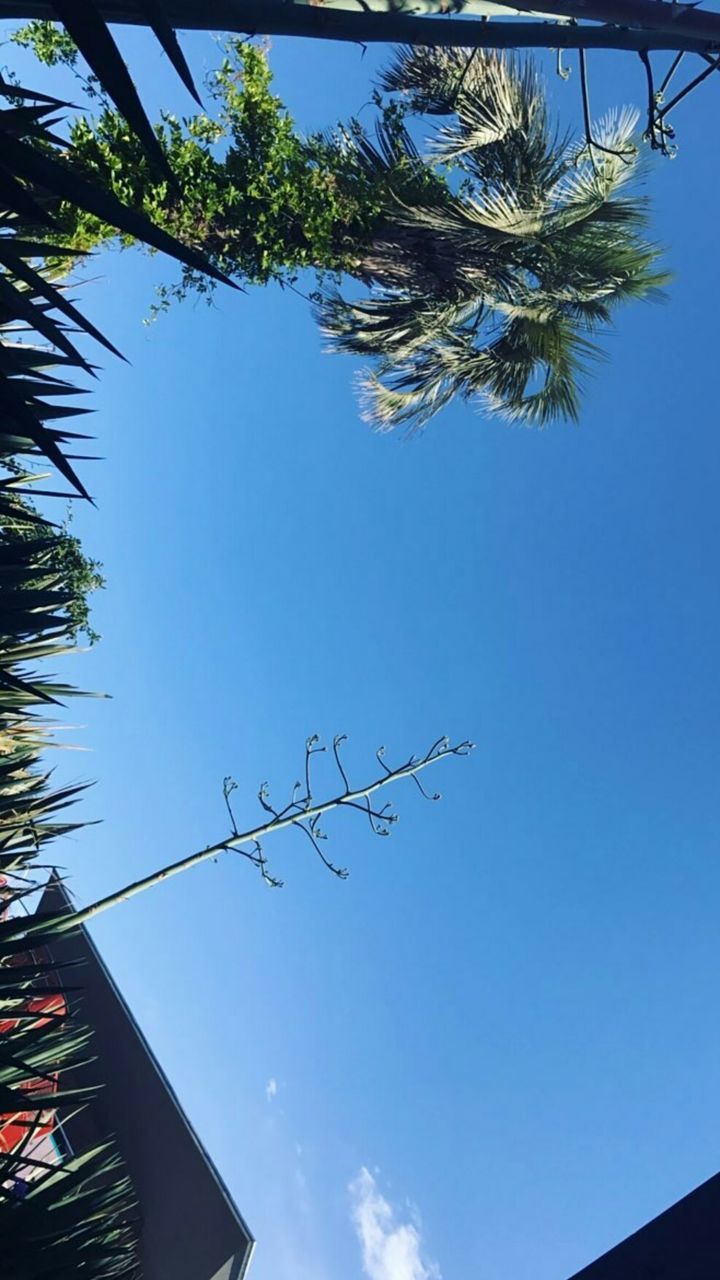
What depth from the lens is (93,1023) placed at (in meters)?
9.57

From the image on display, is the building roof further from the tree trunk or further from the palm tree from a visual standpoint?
the palm tree

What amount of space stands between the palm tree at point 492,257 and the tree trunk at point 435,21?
3.44 metres

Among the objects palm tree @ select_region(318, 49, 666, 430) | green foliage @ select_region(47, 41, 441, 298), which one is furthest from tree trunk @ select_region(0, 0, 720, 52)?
green foliage @ select_region(47, 41, 441, 298)

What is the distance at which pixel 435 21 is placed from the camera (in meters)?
2.28

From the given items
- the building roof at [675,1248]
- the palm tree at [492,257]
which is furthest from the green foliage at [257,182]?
the building roof at [675,1248]

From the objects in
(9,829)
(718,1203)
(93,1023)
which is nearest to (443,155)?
(9,829)

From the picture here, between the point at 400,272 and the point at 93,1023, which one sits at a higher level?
the point at 400,272

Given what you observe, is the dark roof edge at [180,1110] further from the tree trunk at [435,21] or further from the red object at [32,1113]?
the tree trunk at [435,21]

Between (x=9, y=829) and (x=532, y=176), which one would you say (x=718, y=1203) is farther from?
(x=532, y=176)

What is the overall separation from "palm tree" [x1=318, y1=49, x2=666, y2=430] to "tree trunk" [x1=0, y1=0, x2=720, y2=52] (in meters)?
3.44

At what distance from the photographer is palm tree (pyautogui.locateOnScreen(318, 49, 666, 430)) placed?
6.48 metres

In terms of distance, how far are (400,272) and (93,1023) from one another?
30.6ft

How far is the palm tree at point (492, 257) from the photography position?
6484 mm

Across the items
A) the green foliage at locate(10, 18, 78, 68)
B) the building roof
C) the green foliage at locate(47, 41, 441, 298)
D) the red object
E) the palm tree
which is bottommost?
the building roof
